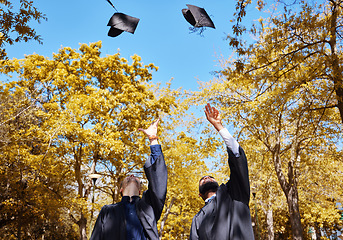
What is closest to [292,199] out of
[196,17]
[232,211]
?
[196,17]

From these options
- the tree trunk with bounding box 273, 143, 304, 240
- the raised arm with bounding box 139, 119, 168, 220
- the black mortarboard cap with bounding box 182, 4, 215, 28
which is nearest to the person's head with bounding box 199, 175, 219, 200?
the raised arm with bounding box 139, 119, 168, 220

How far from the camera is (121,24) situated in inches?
154

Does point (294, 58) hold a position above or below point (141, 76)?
below

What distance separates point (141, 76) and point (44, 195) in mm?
Answer: 7752

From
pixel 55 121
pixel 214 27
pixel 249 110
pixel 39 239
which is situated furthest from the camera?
pixel 39 239

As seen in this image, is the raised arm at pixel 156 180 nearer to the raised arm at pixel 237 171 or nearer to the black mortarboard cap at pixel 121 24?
the raised arm at pixel 237 171

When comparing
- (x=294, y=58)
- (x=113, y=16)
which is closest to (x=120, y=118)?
(x=294, y=58)

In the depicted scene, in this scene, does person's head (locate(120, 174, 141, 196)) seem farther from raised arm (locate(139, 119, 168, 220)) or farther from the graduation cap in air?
the graduation cap in air

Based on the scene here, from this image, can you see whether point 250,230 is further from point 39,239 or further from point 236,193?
point 39,239

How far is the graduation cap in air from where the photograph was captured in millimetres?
3889

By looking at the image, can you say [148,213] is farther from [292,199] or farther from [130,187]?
[292,199]

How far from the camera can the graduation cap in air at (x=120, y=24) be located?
3889 millimetres

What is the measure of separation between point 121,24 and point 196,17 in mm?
1089

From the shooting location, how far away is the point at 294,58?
700 centimetres
